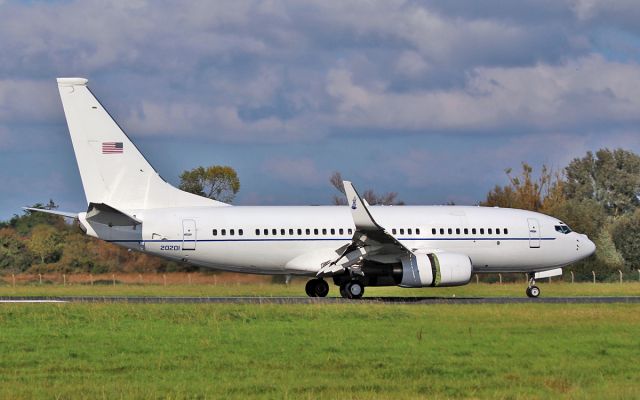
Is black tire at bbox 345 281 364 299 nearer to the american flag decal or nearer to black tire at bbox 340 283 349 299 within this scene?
black tire at bbox 340 283 349 299

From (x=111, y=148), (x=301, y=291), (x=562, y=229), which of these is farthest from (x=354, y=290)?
(x=111, y=148)

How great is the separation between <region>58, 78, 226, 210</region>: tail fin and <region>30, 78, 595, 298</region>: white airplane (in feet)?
0.12

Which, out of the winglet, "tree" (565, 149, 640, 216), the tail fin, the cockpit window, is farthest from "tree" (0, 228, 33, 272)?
"tree" (565, 149, 640, 216)

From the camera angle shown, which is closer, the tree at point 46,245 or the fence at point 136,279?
the fence at point 136,279

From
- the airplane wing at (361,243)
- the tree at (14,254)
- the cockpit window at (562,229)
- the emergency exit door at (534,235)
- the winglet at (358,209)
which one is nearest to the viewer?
the winglet at (358,209)

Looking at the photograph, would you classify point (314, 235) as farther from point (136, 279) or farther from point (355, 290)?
point (136, 279)

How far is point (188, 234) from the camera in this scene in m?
37.5

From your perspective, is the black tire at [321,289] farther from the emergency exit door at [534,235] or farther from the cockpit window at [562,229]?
the cockpit window at [562,229]

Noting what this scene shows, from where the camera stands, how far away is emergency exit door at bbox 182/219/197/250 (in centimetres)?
3753

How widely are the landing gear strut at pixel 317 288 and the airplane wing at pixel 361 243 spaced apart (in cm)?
200

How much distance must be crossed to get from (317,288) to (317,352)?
1941cm

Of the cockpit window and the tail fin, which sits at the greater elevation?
the tail fin

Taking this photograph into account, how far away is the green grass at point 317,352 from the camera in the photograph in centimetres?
1622

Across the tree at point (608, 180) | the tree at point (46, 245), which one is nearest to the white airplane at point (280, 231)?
the tree at point (46, 245)
